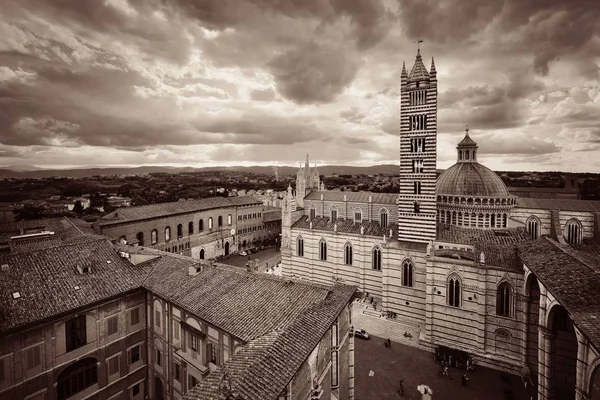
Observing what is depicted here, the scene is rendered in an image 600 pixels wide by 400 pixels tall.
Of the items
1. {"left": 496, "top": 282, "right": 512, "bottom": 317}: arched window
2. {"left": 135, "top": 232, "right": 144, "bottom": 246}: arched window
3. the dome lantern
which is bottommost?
{"left": 496, "top": 282, "right": 512, "bottom": 317}: arched window

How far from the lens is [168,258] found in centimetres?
2542

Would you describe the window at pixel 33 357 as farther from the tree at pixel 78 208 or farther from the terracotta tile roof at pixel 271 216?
the terracotta tile roof at pixel 271 216

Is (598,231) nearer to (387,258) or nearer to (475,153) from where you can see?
(475,153)

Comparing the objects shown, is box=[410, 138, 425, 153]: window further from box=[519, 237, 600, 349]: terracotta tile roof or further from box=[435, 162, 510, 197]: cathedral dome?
box=[519, 237, 600, 349]: terracotta tile roof

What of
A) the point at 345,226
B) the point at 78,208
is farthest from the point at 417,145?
the point at 78,208

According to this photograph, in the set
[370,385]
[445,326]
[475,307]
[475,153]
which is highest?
[475,153]


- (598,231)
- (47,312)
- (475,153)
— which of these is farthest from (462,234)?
(47,312)

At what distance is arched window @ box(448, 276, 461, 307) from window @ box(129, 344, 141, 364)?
85.3 ft

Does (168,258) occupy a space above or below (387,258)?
above

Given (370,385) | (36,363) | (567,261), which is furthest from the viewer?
(370,385)

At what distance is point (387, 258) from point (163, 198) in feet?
220

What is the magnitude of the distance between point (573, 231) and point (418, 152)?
73.8 feet

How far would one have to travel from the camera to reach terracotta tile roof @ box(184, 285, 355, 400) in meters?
10.3

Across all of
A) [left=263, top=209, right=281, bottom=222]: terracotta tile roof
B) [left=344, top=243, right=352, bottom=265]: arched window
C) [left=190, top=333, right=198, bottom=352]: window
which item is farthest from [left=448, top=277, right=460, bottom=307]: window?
[left=263, top=209, right=281, bottom=222]: terracotta tile roof
